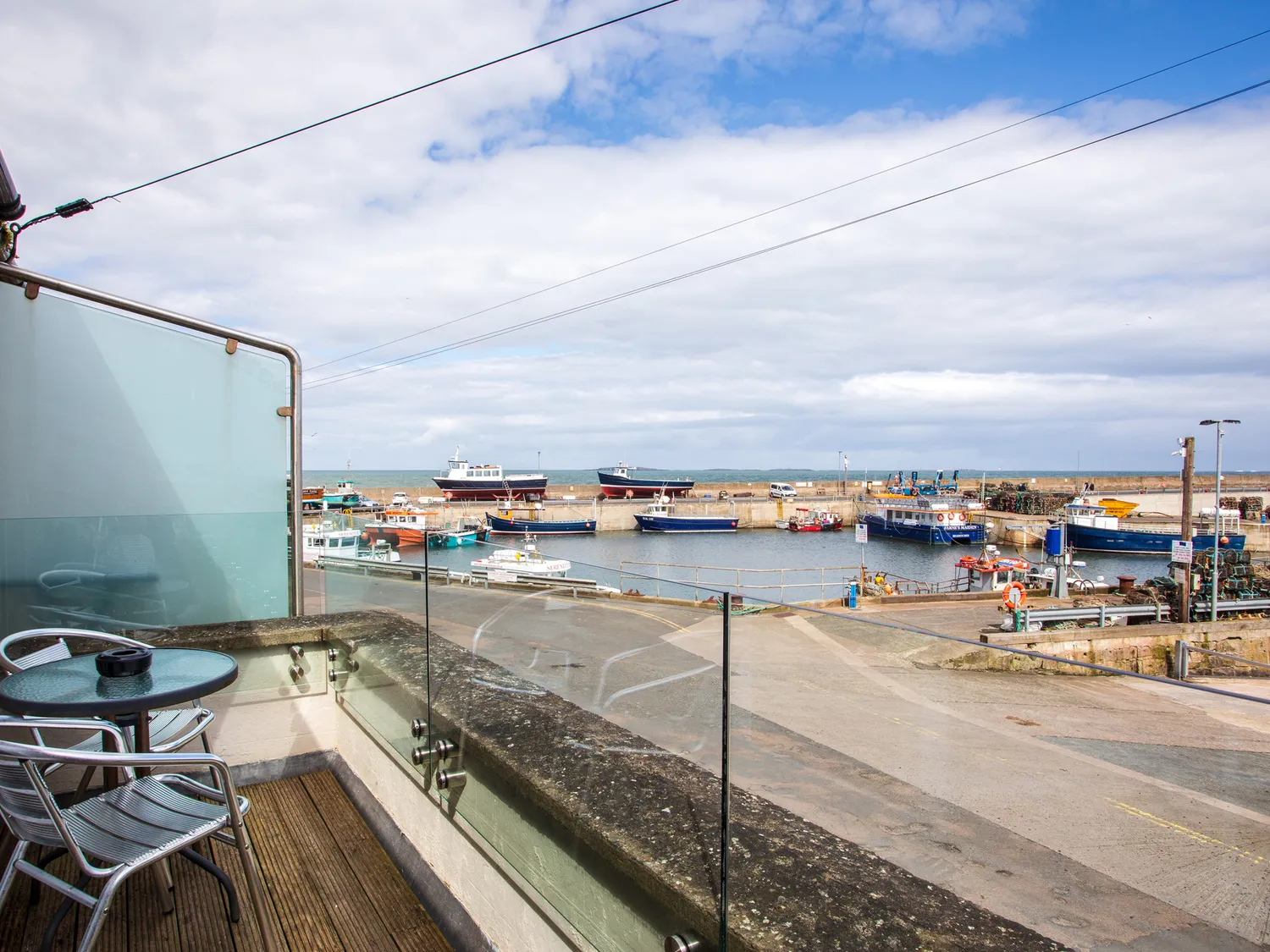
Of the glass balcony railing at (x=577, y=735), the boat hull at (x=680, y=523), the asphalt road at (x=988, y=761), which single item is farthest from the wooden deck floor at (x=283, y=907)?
the boat hull at (x=680, y=523)

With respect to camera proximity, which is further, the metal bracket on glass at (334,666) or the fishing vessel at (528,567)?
the metal bracket on glass at (334,666)

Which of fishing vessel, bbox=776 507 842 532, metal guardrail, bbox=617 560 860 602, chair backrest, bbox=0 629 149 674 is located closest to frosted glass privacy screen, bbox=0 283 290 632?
chair backrest, bbox=0 629 149 674

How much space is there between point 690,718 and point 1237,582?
21.5 m

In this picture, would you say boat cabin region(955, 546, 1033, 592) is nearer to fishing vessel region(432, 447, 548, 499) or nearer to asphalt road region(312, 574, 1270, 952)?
asphalt road region(312, 574, 1270, 952)

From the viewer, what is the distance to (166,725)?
2748 millimetres

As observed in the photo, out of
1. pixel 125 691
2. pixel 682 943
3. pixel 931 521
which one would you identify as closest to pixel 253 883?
pixel 125 691

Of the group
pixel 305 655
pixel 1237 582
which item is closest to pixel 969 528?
pixel 1237 582

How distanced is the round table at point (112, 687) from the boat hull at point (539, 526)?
160 feet

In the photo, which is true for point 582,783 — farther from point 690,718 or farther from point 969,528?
point 969,528

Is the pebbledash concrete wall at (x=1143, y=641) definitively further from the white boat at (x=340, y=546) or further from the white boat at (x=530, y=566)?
the white boat at (x=340, y=546)

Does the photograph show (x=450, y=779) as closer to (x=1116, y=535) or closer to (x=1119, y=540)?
(x=1116, y=535)

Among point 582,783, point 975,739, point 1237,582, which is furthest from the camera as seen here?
point 1237,582

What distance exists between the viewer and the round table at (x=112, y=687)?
6.72ft

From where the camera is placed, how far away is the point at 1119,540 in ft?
147
